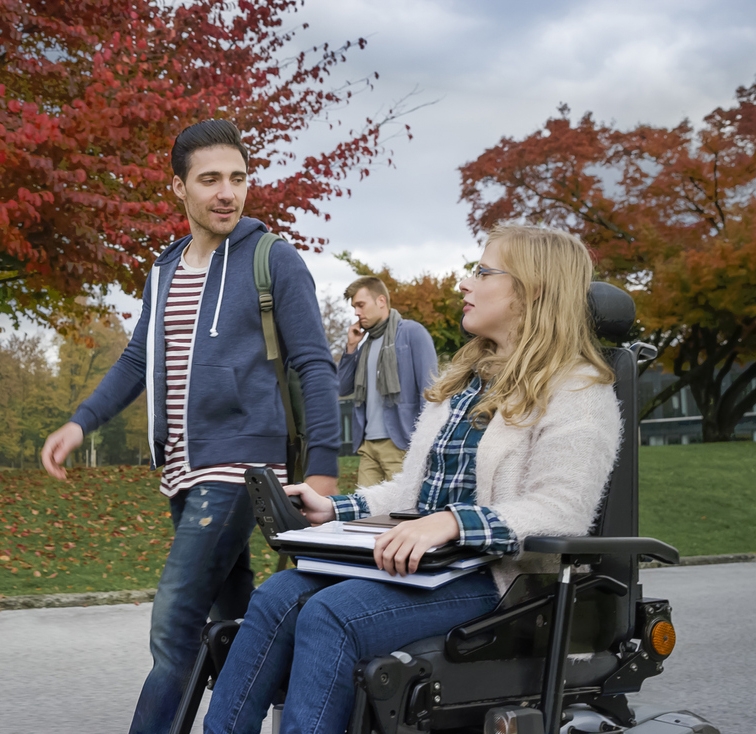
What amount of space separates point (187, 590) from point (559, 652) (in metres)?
1.10

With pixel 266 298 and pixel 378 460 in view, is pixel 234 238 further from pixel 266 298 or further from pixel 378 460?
pixel 378 460

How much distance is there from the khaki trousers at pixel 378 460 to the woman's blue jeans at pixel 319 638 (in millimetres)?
4767

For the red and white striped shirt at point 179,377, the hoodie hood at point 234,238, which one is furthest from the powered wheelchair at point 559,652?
the hoodie hood at point 234,238

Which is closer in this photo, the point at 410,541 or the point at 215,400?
the point at 410,541

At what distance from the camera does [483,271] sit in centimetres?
270

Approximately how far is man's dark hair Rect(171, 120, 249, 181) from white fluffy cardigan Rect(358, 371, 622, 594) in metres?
1.22

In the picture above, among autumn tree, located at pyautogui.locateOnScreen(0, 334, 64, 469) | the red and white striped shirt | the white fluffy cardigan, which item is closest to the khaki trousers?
the red and white striped shirt

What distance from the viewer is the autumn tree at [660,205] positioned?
21203 mm

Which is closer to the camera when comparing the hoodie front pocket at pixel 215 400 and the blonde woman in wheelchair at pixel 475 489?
the blonde woman in wheelchair at pixel 475 489

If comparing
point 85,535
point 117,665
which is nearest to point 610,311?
point 117,665

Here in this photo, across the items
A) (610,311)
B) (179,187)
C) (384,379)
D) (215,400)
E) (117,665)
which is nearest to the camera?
(610,311)

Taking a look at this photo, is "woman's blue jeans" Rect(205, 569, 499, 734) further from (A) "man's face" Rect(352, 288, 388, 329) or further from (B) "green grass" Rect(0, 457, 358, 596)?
(B) "green grass" Rect(0, 457, 358, 596)

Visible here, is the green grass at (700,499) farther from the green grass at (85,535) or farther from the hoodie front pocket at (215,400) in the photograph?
the hoodie front pocket at (215,400)

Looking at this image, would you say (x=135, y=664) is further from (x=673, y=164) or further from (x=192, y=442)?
(x=673, y=164)
